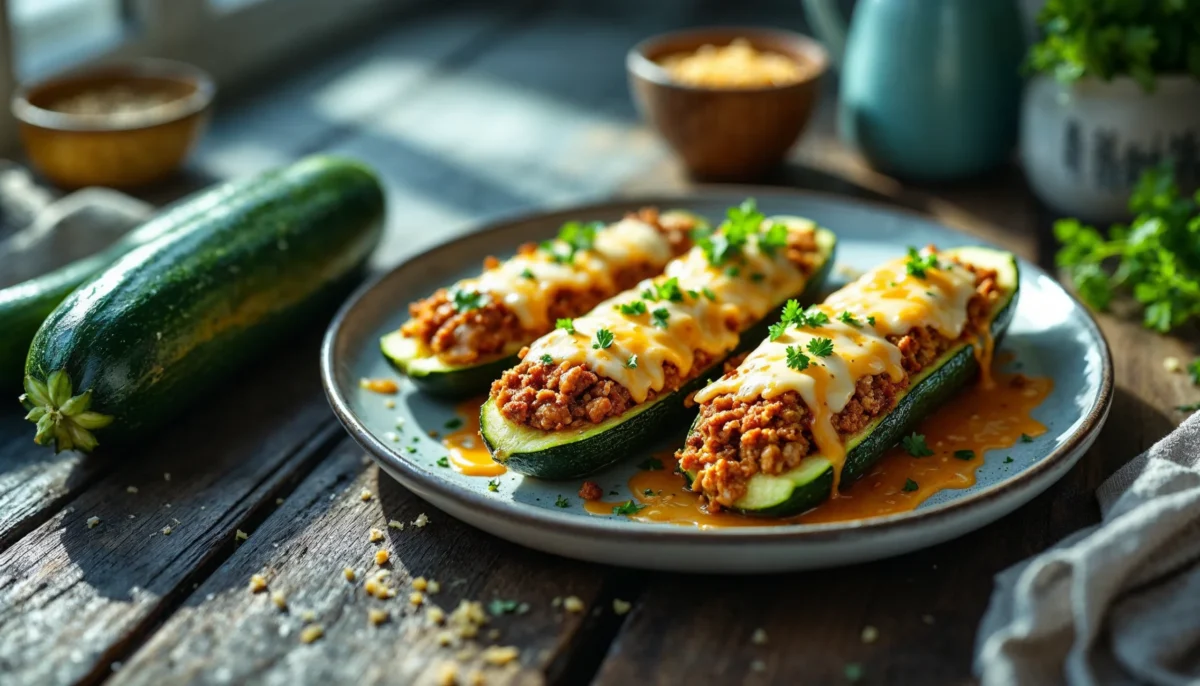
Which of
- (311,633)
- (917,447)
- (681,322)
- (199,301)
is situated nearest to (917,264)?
(917,447)

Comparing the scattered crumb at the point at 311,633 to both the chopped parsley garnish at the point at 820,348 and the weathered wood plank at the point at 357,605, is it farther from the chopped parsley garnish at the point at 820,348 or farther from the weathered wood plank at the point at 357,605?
the chopped parsley garnish at the point at 820,348

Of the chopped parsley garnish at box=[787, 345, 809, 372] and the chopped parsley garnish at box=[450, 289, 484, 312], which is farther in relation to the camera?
the chopped parsley garnish at box=[450, 289, 484, 312]

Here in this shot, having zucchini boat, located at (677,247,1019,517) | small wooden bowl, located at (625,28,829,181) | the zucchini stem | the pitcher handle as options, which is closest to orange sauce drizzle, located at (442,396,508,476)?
zucchini boat, located at (677,247,1019,517)

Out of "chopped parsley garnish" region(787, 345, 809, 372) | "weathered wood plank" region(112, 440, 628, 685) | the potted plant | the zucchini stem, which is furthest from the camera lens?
the potted plant

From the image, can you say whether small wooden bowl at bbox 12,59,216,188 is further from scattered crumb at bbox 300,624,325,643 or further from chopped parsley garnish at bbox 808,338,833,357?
chopped parsley garnish at bbox 808,338,833,357

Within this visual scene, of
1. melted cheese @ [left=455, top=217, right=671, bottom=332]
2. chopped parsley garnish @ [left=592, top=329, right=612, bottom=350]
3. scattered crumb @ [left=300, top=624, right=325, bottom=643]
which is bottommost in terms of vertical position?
scattered crumb @ [left=300, top=624, right=325, bottom=643]

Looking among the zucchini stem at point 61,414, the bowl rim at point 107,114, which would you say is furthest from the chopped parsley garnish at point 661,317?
the bowl rim at point 107,114

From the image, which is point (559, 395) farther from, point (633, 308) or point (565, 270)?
point (565, 270)

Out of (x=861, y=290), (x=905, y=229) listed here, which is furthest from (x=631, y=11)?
(x=861, y=290)
